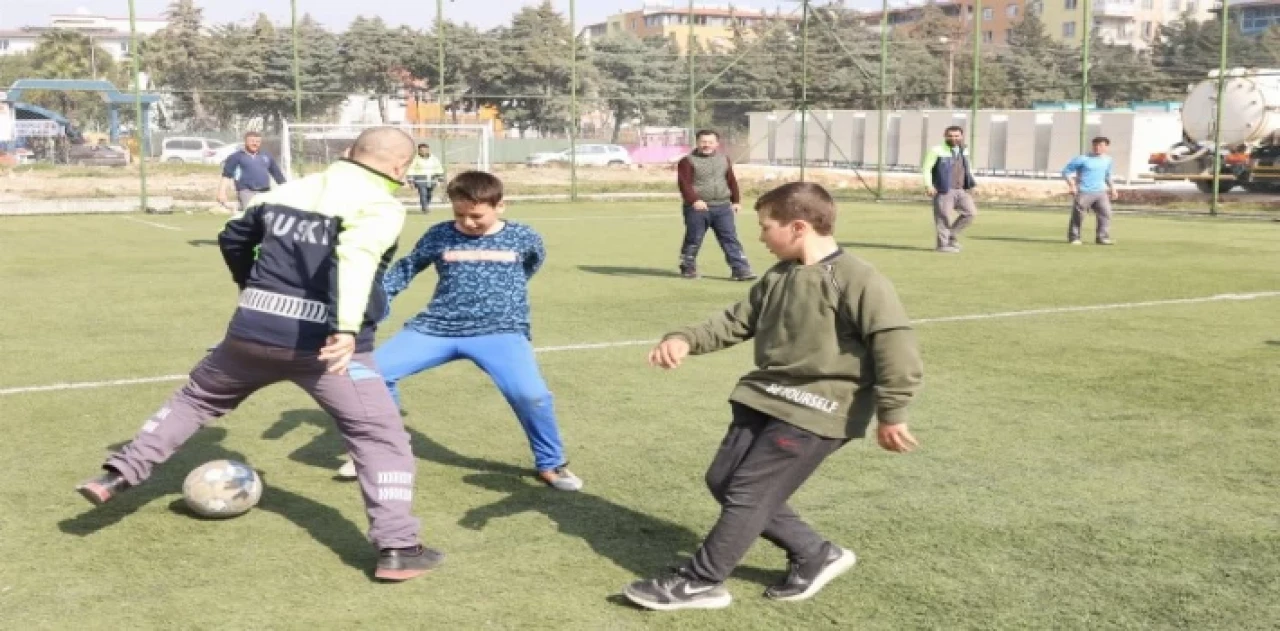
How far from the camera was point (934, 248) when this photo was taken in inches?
717

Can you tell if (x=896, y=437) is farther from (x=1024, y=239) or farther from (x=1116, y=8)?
(x=1116, y=8)

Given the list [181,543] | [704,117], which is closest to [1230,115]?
[704,117]

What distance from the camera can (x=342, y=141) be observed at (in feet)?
105

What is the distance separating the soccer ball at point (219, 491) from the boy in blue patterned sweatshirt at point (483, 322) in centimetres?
77

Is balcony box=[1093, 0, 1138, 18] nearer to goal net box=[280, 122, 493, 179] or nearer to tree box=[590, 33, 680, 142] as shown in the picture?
tree box=[590, 33, 680, 142]

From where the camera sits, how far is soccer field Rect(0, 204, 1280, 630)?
171 inches

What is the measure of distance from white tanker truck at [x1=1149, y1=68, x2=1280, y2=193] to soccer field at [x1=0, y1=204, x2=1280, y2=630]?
2107cm

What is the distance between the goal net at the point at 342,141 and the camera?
29469 millimetres

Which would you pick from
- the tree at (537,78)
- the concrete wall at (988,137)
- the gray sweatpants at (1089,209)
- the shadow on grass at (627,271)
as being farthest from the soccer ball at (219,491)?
the concrete wall at (988,137)

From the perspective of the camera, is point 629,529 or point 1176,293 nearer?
point 629,529

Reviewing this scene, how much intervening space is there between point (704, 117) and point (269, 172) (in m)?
21.1

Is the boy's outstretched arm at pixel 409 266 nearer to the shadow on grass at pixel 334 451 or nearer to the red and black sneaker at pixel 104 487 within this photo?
the shadow on grass at pixel 334 451

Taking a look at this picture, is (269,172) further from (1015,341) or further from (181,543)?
(181,543)

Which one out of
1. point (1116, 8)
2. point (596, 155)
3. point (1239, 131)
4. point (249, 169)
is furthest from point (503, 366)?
point (1116, 8)
